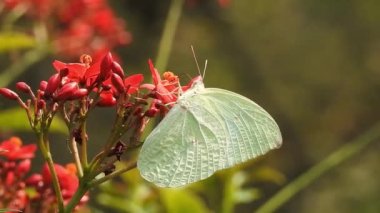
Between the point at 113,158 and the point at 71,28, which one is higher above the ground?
the point at 113,158

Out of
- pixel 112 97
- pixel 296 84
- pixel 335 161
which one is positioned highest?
pixel 112 97

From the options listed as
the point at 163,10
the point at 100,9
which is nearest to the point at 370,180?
the point at 163,10

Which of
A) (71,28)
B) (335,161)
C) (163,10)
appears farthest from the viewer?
(163,10)

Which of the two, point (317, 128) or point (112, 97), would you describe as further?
point (317, 128)

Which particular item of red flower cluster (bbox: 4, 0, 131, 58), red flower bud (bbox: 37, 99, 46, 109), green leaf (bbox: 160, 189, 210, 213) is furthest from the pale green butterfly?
red flower cluster (bbox: 4, 0, 131, 58)

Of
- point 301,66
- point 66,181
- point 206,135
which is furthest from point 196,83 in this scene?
point 301,66

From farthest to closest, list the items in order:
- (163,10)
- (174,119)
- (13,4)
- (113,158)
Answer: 1. (163,10)
2. (13,4)
3. (174,119)
4. (113,158)

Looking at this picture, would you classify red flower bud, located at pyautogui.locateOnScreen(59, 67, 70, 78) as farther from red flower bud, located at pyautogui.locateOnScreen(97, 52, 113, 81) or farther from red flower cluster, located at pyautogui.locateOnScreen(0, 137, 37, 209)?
red flower cluster, located at pyautogui.locateOnScreen(0, 137, 37, 209)

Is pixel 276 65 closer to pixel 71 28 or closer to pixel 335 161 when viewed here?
pixel 71 28
